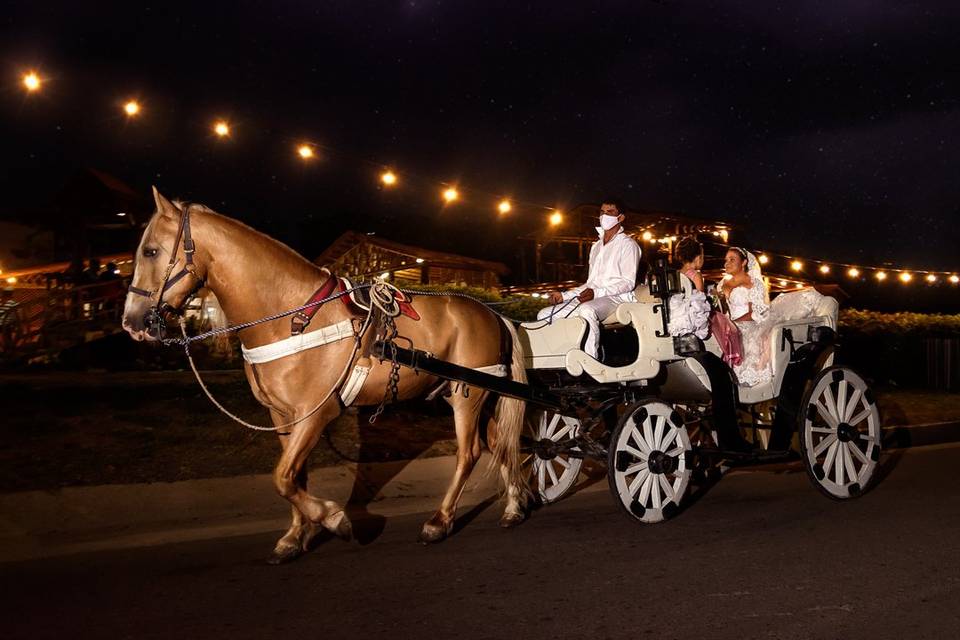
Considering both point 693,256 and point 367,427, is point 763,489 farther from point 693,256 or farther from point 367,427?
point 367,427

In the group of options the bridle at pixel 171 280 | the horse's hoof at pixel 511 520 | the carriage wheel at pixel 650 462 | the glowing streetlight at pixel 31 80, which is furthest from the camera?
the glowing streetlight at pixel 31 80

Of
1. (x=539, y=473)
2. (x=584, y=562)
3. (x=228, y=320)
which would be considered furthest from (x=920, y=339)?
(x=228, y=320)

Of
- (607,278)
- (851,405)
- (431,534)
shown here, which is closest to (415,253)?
(607,278)

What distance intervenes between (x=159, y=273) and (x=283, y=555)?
1.96 metres

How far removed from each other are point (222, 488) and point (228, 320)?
2412mm

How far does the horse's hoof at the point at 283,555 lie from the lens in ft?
17.1

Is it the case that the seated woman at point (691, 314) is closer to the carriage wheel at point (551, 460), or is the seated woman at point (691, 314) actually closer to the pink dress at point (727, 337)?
the pink dress at point (727, 337)

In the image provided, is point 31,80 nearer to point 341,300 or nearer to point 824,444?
point 341,300

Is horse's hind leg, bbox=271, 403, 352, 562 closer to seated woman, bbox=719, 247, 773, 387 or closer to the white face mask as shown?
the white face mask

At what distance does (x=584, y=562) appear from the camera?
514 cm

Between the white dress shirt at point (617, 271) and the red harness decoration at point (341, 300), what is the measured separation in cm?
171

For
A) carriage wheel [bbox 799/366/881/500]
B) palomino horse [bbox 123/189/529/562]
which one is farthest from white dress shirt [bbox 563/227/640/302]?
carriage wheel [bbox 799/366/881/500]

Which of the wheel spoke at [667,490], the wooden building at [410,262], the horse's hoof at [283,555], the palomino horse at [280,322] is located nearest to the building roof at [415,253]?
the wooden building at [410,262]

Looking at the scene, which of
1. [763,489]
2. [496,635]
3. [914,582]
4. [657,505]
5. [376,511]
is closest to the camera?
[496,635]
